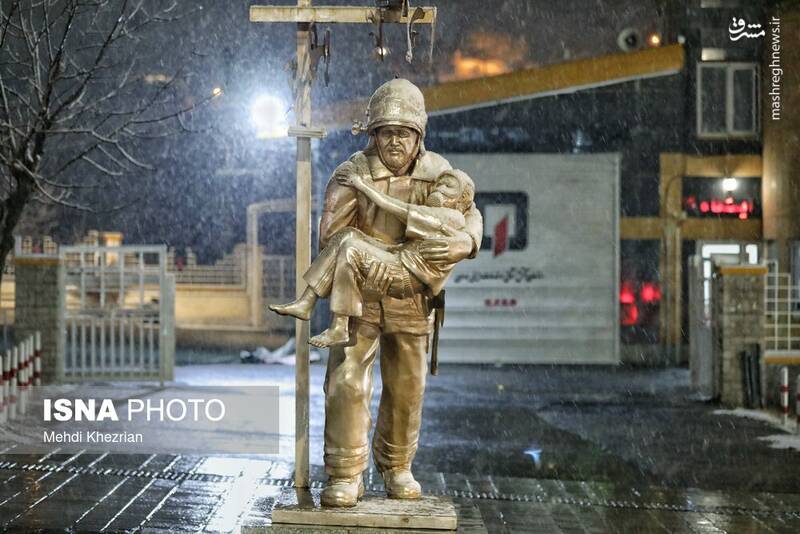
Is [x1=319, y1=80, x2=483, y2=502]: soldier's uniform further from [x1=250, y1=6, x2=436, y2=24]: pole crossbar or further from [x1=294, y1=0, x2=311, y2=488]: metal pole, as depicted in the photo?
[x1=250, y1=6, x2=436, y2=24]: pole crossbar

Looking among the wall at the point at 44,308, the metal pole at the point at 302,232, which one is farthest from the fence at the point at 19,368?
the metal pole at the point at 302,232

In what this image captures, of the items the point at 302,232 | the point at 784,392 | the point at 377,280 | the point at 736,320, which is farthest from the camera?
the point at 736,320

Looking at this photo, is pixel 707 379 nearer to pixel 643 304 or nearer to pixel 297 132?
pixel 643 304

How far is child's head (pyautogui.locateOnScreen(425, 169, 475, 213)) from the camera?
5141 mm

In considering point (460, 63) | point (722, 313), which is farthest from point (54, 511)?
point (460, 63)

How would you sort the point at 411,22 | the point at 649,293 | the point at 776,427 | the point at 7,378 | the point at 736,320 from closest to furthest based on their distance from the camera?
the point at 411,22, the point at 7,378, the point at 776,427, the point at 736,320, the point at 649,293

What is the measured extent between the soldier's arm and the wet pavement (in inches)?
61.9

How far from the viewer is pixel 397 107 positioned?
5.14 m

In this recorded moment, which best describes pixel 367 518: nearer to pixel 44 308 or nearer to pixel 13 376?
pixel 13 376

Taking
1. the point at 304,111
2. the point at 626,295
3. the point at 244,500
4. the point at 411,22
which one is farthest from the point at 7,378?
the point at 626,295

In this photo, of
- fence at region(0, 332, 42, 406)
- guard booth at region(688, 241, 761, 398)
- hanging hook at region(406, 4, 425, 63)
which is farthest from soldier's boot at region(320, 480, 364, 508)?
guard booth at region(688, 241, 761, 398)

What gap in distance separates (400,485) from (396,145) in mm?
1835

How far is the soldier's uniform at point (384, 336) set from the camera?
518 centimetres

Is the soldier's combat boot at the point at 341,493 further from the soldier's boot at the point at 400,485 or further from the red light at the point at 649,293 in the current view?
the red light at the point at 649,293
